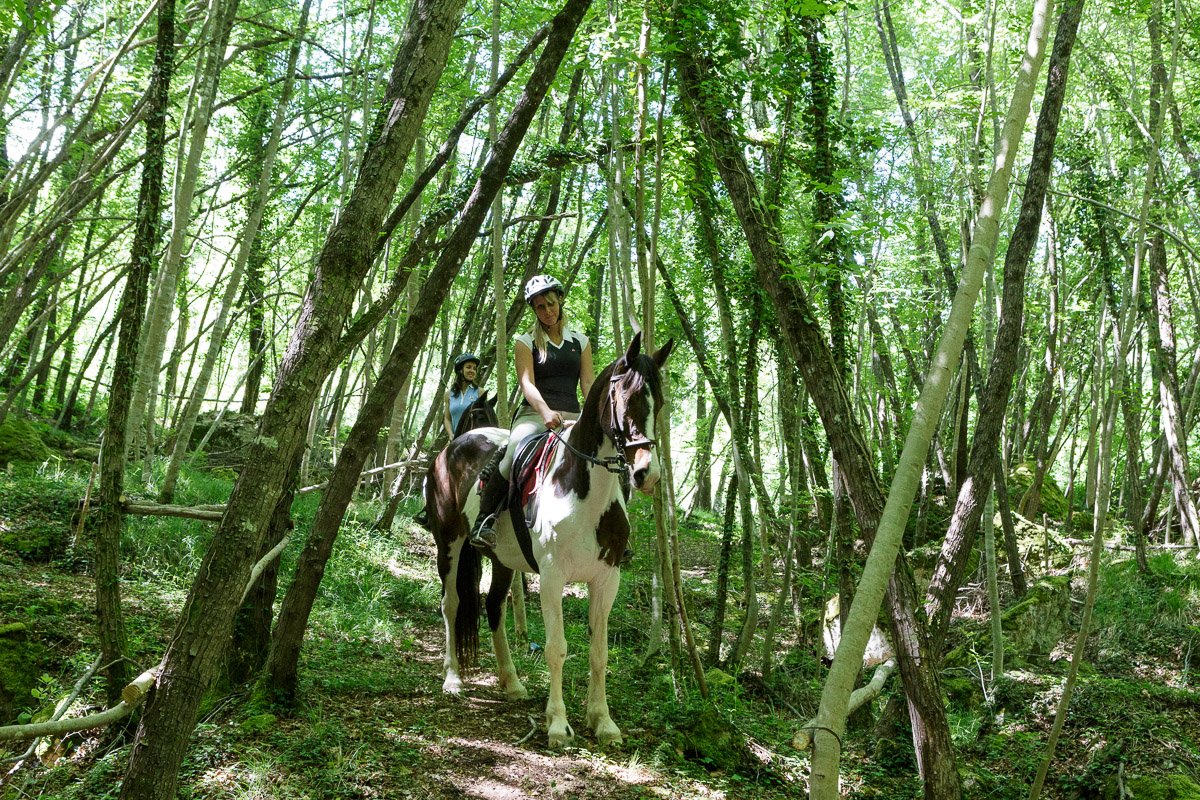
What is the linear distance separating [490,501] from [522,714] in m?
1.51

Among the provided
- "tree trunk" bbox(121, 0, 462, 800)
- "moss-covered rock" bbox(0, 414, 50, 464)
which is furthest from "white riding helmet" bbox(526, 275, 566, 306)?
"moss-covered rock" bbox(0, 414, 50, 464)

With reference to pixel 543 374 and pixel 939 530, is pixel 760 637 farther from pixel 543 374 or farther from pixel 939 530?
pixel 543 374

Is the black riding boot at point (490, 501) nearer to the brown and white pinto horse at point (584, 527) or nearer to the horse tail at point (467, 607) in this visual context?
the brown and white pinto horse at point (584, 527)

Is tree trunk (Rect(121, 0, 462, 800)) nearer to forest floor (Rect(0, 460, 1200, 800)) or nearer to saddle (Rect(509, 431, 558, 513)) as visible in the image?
forest floor (Rect(0, 460, 1200, 800))

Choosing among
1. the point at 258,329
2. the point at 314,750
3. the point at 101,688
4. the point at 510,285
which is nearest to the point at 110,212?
the point at 258,329

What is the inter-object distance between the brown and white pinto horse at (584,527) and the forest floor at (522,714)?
297 millimetres

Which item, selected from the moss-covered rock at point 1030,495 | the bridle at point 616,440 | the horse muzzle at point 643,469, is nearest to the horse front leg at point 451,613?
the bridle at point 616,440

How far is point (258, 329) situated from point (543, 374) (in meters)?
11.6

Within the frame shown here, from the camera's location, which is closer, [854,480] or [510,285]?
[854,480]

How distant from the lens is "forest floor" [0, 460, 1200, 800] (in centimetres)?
414

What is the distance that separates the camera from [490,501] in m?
5.50

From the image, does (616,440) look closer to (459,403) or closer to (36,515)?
(459,403)

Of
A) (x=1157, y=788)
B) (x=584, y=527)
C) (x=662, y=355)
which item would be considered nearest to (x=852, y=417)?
(x=662, y=355)

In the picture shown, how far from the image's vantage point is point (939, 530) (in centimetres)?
1269
